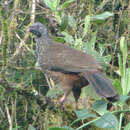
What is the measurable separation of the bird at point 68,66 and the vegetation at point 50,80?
11 cm

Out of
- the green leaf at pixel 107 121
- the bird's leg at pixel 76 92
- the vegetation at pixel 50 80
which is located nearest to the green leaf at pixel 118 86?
the vegetation at pixel 50 80

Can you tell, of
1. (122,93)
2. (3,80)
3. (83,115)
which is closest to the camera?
(83,115)

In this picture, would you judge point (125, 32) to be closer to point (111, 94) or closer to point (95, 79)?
point (95, 79)

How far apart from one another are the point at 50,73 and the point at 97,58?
21.2 inches

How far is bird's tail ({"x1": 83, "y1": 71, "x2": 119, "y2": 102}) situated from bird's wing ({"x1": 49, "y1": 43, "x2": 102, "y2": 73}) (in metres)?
0.08

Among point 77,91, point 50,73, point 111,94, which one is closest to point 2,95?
point 50,73

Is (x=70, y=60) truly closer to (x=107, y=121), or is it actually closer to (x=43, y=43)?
(x=43, y=43)

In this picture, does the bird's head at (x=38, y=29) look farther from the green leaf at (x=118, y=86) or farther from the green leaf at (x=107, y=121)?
the green leaf at (x=107, y=121)

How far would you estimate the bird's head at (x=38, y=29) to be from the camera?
3763mm

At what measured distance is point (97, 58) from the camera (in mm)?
3461

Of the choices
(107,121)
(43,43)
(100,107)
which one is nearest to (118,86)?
(100,107)

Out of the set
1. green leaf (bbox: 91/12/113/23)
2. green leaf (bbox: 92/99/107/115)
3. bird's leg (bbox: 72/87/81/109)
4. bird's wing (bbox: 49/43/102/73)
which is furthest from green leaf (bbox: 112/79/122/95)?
green leaf (bbox: 91/12/113/23)

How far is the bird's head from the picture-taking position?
12.3 ft

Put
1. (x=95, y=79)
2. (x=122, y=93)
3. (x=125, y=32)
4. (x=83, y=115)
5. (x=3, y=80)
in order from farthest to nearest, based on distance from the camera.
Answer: (x=125, y=32)
(x=95, y=79)
(x=3, y=80)
(x=122, y=93)
(x=83, y=115)
